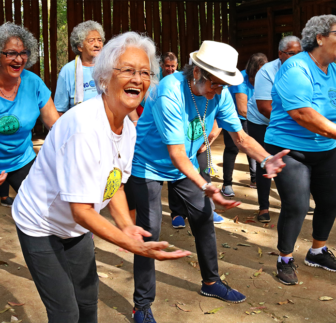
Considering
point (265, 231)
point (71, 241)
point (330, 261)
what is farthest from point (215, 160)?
point (71, 241)

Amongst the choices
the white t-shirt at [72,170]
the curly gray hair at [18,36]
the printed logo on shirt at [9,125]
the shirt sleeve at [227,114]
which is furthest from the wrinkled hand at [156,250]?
the curly gray hair at [18,36]

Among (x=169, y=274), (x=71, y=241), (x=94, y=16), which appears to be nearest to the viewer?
(x=71, y=241)

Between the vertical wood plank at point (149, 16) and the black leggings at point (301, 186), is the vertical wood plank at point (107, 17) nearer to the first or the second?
the vertical wood plank at point (149, 16)

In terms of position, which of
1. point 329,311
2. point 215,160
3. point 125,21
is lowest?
point 329,311

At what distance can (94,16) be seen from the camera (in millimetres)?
11359

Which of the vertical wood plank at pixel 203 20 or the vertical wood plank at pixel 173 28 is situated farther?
the vertical wood plank at pixel 203 20

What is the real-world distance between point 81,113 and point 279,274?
270 cm

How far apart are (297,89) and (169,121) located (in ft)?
3.44

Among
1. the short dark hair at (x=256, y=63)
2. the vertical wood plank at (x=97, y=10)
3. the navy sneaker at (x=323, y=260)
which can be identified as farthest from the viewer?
the vertical wood plank at (x=97, y=10)

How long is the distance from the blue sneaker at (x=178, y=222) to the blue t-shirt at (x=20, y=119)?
6.69 ft

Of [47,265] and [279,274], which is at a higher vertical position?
[47,265]

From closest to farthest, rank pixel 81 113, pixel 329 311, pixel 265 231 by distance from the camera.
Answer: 1. pixel 81 113
2. pixel 329 311
3. pixel 265 231

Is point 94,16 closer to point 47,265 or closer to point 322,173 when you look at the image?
point 322,173

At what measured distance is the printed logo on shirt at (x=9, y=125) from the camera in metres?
3.75
